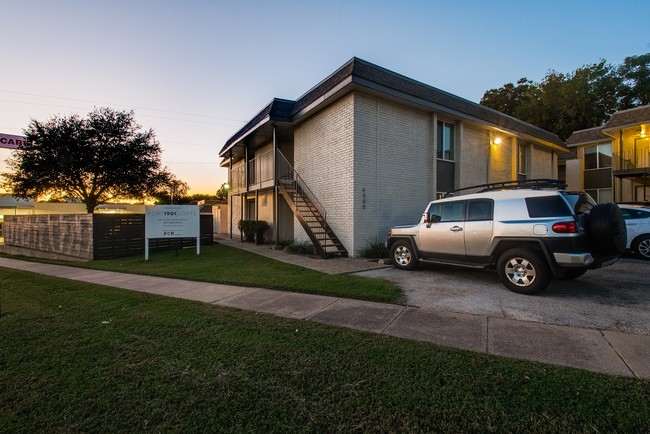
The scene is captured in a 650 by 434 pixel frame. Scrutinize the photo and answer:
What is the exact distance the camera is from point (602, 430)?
2018mm

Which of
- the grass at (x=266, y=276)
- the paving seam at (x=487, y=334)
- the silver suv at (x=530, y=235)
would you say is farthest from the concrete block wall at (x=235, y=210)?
the paving seam at (x=487, y=334)

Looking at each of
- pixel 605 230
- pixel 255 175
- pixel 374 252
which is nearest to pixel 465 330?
pixel 605 230

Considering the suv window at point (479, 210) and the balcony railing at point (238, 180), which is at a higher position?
the balcony railing at point (238, 180)

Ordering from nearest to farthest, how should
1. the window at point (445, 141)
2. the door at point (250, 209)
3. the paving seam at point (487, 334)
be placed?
the paving seam at point (487, 334), the window at point (445, 141), the door at point (250, 209)

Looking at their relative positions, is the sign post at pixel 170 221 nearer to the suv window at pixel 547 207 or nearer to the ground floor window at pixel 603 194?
the suv window at pixel 547 207

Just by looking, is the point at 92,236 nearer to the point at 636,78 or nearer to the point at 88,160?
the point at 88,160

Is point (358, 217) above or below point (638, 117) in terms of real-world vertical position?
below

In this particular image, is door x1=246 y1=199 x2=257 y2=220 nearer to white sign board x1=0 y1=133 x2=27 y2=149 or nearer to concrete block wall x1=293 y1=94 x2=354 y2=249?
concrete block wall x1=293 y1=94 x2=354 y2=249

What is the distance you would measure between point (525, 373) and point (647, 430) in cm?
80

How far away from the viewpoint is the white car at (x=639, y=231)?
924 cm

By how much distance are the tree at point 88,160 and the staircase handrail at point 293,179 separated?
8.84 meters

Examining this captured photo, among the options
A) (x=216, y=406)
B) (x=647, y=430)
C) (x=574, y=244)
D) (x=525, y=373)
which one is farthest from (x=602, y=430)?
(x=574, y=244)

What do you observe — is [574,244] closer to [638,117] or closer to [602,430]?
[602,430]

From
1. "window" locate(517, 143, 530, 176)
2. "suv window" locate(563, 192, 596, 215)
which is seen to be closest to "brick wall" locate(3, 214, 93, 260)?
"suv window" locate(563, 192, 596, 215)
